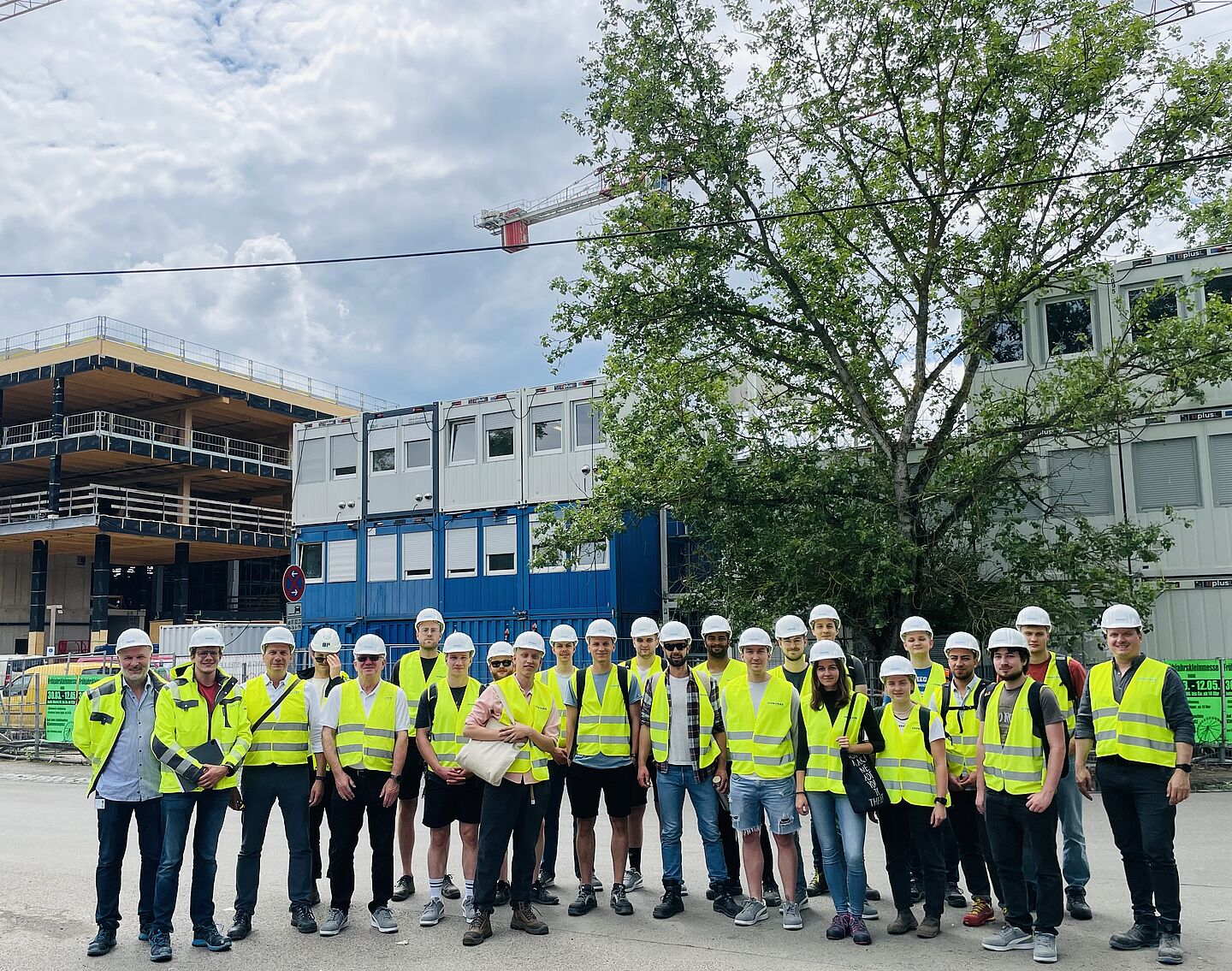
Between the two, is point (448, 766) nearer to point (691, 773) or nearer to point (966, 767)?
point (691, 773)

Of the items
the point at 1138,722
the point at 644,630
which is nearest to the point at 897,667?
the point at 1138,722

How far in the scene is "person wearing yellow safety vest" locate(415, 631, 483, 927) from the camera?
23.2 ft

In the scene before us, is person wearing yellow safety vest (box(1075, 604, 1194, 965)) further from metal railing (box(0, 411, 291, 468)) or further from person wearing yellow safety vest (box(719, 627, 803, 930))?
metal railing (box(0, 411, 291, 468))

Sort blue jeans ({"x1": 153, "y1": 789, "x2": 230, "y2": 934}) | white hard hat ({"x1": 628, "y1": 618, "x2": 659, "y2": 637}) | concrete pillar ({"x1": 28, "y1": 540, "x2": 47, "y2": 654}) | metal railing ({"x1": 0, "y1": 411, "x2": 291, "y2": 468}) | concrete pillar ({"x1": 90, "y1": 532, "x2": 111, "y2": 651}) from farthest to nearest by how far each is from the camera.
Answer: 1. metal railing ({"x1": 0, "y1": 411, "x2": 291, "y2": 468})
2. concrete pillar ({"x1": 28, "y1": 540, "x2": 47, "y2": 654})
3. concrete pillar ({"x1": 90, "y1": 532, "x2": 111, "y2": 651})
4. white hard hat ({"x1": 628, "y1": 618, "x2": 659, "y2": 637})
5. blue jeans ({"x1": 153, "y1": 789, "x2": 230, "y2": 934})

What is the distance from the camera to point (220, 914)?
7352 mm

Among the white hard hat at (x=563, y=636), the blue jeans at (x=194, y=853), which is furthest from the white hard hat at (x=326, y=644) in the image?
the white hard hat at (x=563, y=636)

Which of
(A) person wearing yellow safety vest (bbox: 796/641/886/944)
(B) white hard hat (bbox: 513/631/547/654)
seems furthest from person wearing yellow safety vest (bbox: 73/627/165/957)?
(A) person wearing yellow safety vest (bbox: 796/641/886/944)

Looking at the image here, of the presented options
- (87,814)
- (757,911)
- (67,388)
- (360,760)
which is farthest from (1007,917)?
(67,388)

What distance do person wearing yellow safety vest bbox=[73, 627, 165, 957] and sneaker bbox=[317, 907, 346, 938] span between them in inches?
42.5

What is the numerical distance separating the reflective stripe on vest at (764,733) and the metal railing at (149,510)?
3476 centimetres

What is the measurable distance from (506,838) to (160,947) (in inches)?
Result: 85.4

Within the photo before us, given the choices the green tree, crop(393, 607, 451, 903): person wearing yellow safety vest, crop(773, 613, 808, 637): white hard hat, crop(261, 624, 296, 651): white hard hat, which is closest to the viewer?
crop(261, 624, 296, 651): white hard hat

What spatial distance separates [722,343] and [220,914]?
1102 centimetres

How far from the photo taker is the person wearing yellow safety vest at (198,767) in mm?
6445
